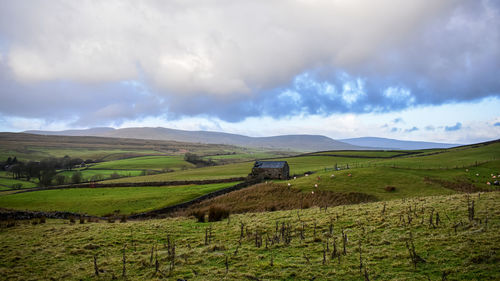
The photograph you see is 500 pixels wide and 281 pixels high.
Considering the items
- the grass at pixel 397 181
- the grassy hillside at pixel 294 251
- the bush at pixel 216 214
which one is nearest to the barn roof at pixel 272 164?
the grass at pixel 397 181

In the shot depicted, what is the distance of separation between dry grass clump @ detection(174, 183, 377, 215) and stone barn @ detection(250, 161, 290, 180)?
15657 millimetres

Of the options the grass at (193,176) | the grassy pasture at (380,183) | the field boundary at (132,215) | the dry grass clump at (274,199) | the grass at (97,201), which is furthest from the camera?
the grass at (193,176)

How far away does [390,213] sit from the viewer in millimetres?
15961

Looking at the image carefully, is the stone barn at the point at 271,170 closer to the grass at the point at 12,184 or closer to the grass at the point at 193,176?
the grass at the point at 193,176

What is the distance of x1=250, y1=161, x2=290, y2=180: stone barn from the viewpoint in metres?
56.0

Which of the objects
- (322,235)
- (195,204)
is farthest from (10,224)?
(322,235)

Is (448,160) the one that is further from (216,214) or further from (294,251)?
(294,251)

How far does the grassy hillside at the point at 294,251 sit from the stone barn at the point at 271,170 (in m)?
A: 39.4

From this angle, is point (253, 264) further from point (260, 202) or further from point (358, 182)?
point (358, 182)

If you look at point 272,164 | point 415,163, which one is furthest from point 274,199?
point 415,163

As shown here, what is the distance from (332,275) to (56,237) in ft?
51.1

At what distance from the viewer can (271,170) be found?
5700 cm

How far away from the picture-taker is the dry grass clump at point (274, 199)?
29.7m

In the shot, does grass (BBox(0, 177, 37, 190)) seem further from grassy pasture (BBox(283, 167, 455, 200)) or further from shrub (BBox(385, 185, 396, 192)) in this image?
shrub (BBox(385, 185, 396, 192))
